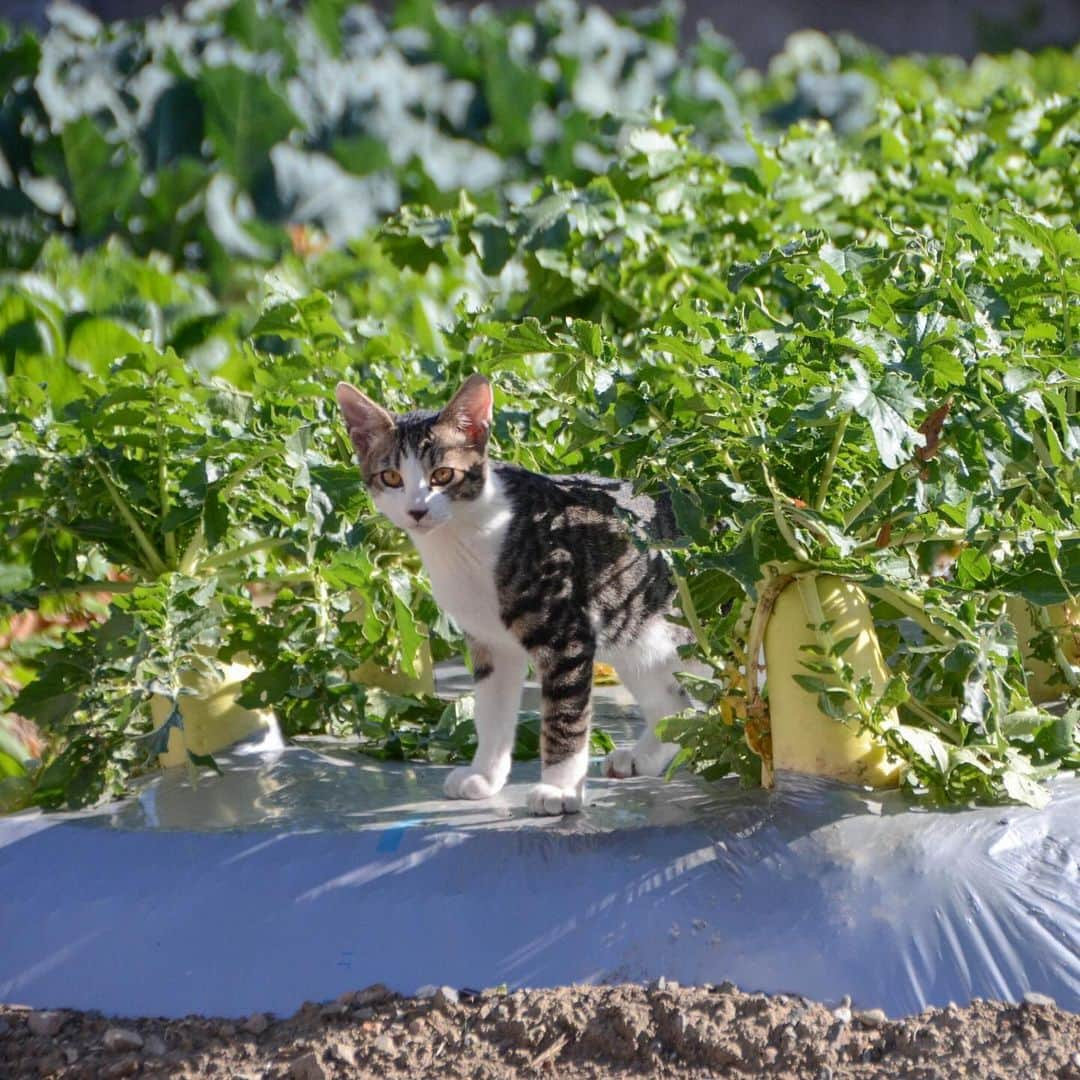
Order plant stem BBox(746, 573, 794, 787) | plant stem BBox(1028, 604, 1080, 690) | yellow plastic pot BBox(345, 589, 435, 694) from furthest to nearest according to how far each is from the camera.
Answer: yellow plastic pot BBox(345, 589, 435, 694)
plant stem BBox(1028, 604, 1080, 690)
plant stem BBox(746, 573, 794, 787)

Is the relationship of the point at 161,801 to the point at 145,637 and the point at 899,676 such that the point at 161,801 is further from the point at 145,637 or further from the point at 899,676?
the point at 899,676

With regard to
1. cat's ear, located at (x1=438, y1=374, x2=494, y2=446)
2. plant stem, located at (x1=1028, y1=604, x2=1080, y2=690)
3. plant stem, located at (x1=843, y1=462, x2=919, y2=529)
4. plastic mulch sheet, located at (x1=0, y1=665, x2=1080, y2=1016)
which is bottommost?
plastic mulch sheet, located at (x1=0, y1=665, x2=1080, y2=1016)

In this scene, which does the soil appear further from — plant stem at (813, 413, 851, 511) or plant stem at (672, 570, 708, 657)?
plant stem at (813, 413, 851, 511)

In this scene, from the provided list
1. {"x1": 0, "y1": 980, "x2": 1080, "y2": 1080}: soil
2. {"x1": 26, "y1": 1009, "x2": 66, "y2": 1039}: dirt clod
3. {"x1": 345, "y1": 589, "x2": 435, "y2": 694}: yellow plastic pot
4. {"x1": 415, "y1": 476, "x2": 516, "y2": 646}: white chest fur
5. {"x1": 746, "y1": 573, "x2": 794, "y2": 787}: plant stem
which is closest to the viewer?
{"x1": 0, "y1": 980, "x2": 1080, "y2": 1080}: soil

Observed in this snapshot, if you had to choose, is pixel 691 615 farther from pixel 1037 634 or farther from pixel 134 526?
pixel 134 526

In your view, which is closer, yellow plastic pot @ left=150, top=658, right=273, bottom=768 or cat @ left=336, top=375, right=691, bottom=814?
cat @ left=336, top=375, right=691, bottom=814

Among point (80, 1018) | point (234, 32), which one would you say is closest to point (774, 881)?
point (80, 1018)

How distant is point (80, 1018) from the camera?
2.10 meters

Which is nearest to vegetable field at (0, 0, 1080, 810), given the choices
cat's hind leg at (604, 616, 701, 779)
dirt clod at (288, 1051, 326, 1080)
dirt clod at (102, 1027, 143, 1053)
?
cat's hind leg at (604, 616, 701, 779)

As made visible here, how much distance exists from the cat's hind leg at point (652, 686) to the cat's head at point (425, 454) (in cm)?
38

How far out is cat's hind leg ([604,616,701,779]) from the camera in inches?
104

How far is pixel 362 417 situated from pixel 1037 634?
1267 mm

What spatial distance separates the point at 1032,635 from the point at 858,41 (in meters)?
8.31

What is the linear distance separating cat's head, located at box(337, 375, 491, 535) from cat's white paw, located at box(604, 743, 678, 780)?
510 mm
